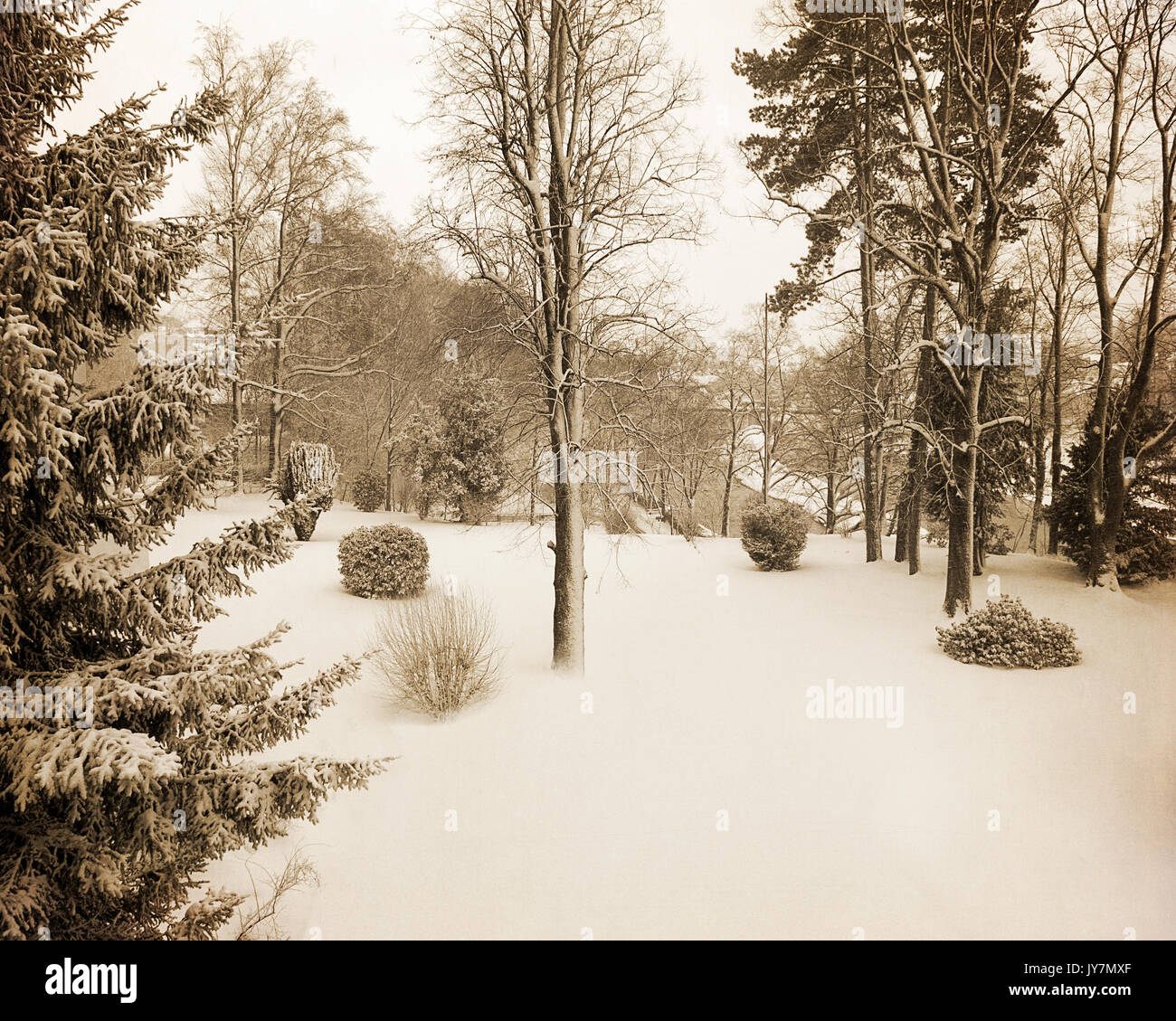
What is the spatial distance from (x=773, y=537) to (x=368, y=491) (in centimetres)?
401

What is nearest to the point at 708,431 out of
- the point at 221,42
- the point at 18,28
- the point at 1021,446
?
the point at 1021,446

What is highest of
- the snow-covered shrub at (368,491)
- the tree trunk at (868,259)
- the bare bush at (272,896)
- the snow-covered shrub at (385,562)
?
the tree trunk at (868,259)

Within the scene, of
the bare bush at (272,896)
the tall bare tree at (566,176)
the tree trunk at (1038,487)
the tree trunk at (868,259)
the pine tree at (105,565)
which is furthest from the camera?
the tree trunk at (1038,487)

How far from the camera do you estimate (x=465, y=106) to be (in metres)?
4.48

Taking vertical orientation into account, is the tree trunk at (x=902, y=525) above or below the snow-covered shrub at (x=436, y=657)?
above

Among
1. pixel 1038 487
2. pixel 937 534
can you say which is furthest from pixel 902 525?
pixel 1038 487

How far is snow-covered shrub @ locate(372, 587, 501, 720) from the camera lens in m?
4.21

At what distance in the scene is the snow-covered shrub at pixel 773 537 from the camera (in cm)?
680

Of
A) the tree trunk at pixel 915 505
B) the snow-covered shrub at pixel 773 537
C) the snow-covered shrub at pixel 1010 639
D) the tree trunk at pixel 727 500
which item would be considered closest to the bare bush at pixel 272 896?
the snow-covered shrub at pixel 1010 639

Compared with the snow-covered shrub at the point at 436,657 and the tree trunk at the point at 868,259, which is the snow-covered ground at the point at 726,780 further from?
the tree trunk at the point at 868,259

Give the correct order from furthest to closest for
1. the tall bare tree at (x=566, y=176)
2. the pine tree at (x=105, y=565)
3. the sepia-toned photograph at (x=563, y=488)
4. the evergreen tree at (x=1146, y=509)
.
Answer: the evergreen tree at (x=1146, y=509), the tall bare tree at (x=566, y=176), the sepia-toned photograph at (x=563, y=488), the pine tree at (x=105, y=565)

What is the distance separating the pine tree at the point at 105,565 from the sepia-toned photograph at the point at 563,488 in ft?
0.06

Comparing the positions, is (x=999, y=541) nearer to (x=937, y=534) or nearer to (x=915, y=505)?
(x=915, y=505)

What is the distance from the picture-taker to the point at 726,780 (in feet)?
12.1
